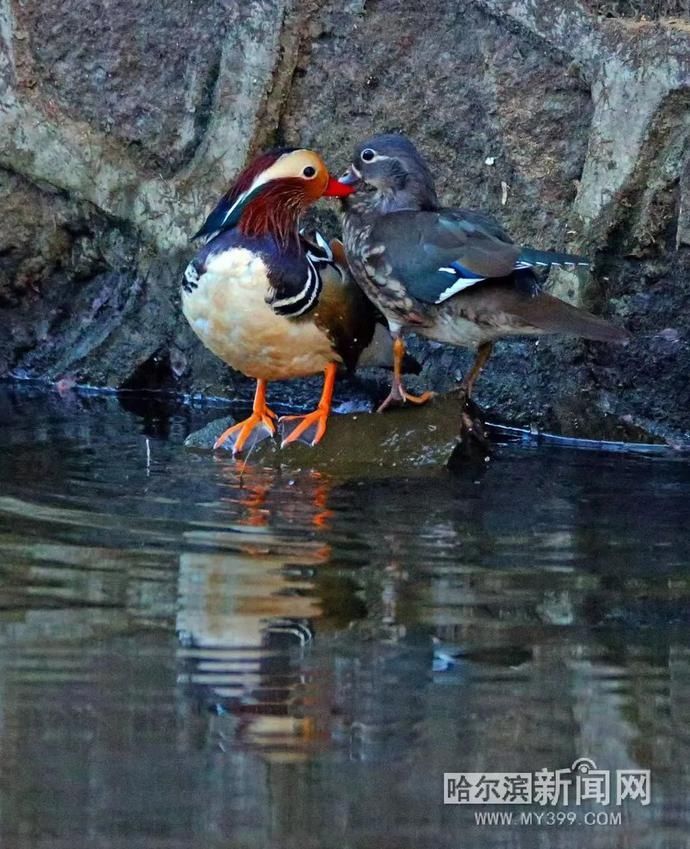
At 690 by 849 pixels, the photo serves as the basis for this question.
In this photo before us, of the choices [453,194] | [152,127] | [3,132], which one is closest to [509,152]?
[453,194]

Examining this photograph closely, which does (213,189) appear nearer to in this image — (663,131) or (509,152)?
(509,152)

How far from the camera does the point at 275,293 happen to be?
5668mm

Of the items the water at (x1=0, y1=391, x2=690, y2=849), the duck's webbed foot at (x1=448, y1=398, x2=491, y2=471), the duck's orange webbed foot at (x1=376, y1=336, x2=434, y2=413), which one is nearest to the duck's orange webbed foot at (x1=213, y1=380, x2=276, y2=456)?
the water at (x1=0, y1=391, x2=690, y2=849)

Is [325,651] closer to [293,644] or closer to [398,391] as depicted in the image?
[293,644]

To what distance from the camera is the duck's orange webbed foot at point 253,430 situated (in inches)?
238

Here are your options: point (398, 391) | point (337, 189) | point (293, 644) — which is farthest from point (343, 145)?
point (293, 644)

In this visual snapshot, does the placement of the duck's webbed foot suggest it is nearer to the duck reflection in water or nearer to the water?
the water

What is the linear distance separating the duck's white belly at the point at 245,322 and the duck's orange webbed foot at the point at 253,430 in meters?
0.25

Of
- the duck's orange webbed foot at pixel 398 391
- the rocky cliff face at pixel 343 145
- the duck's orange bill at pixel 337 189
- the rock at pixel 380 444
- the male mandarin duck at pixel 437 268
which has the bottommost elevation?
the rock at pixel 380 444

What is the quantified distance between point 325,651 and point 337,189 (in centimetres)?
274

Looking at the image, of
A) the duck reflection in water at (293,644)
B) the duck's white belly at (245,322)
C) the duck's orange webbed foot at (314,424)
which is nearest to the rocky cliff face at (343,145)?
the duck's orange webbed foot at (314,424)

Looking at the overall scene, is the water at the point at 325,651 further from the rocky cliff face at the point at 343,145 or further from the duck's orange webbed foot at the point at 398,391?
the rocky cliff face at the point at 343,145

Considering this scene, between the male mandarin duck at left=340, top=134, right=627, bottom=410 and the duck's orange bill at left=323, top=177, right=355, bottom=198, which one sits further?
the duck's orange bill at left=323, top=177, right=355, bottom=198

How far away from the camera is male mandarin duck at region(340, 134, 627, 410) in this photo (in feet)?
18.5
